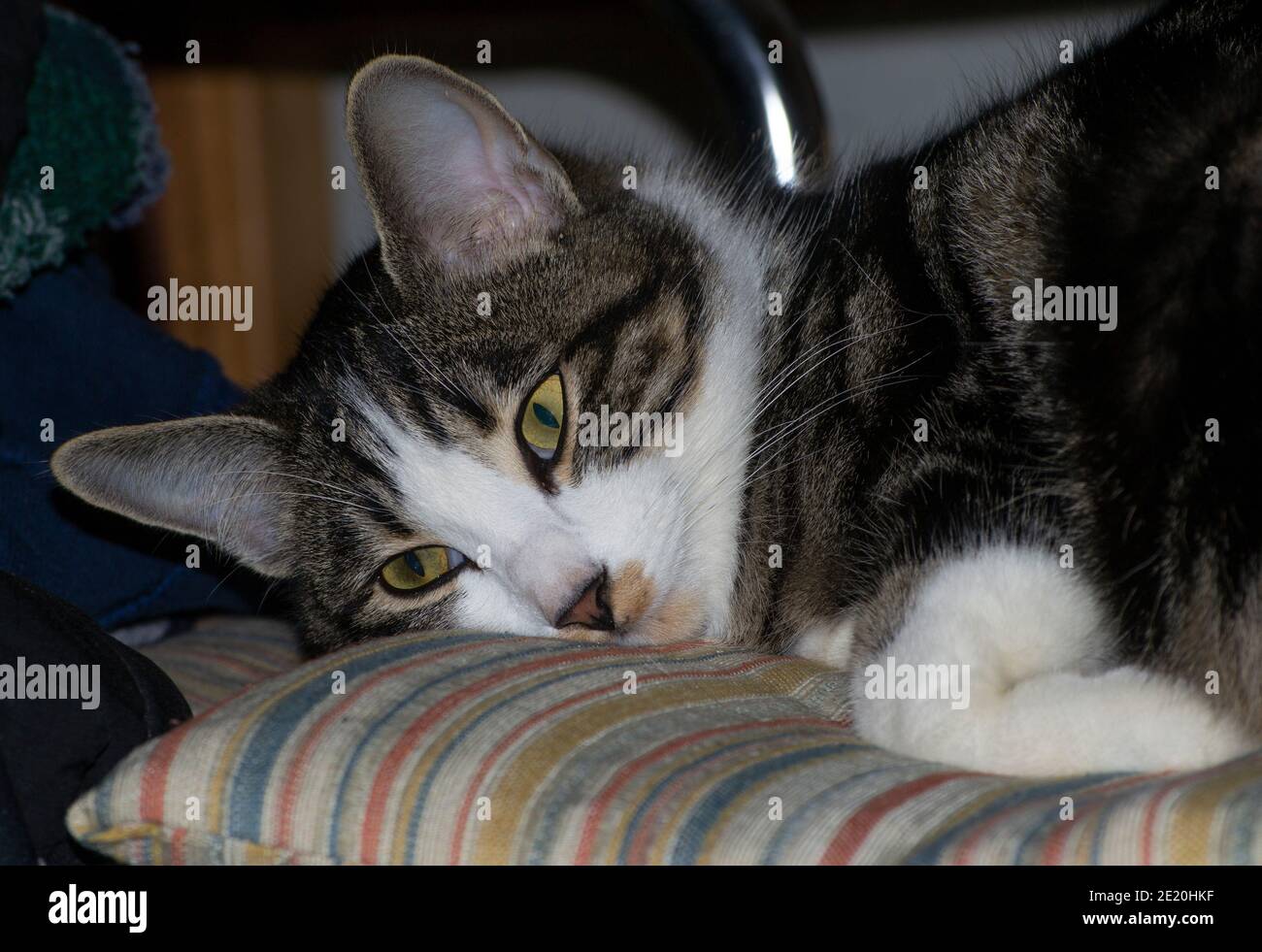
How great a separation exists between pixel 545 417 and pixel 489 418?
0.06 metres

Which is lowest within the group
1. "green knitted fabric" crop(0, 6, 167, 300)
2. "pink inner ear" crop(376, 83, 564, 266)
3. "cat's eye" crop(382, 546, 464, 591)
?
"cat's eye" crop(382, 546, 464, 591)

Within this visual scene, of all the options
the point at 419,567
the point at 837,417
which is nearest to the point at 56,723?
the point at 419,567

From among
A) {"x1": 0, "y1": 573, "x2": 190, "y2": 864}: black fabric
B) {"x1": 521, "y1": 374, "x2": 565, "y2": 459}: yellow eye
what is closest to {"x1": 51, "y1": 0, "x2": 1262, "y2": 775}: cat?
{"x1": 521, "y1": 374, "x2": 565, "y2": 459}: yellow eye

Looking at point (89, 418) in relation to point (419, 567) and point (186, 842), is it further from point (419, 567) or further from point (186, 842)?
point (186, 842)

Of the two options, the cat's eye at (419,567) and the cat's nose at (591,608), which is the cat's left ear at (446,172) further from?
the cat's nose at (591,608)

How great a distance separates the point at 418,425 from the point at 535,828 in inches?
21.7

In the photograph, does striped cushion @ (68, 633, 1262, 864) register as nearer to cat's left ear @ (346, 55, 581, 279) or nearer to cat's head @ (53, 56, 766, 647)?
cat's head @ (53, 56, 766, 647)

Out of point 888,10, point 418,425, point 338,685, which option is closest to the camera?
point 338,685

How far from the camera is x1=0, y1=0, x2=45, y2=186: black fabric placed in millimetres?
1303

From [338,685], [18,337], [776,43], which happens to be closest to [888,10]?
[776,43]

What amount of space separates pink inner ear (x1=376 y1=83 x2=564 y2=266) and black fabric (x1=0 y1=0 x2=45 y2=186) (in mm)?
428

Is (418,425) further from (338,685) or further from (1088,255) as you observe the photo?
(1088,255)

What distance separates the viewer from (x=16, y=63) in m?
1.35

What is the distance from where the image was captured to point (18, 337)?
4.88ft
